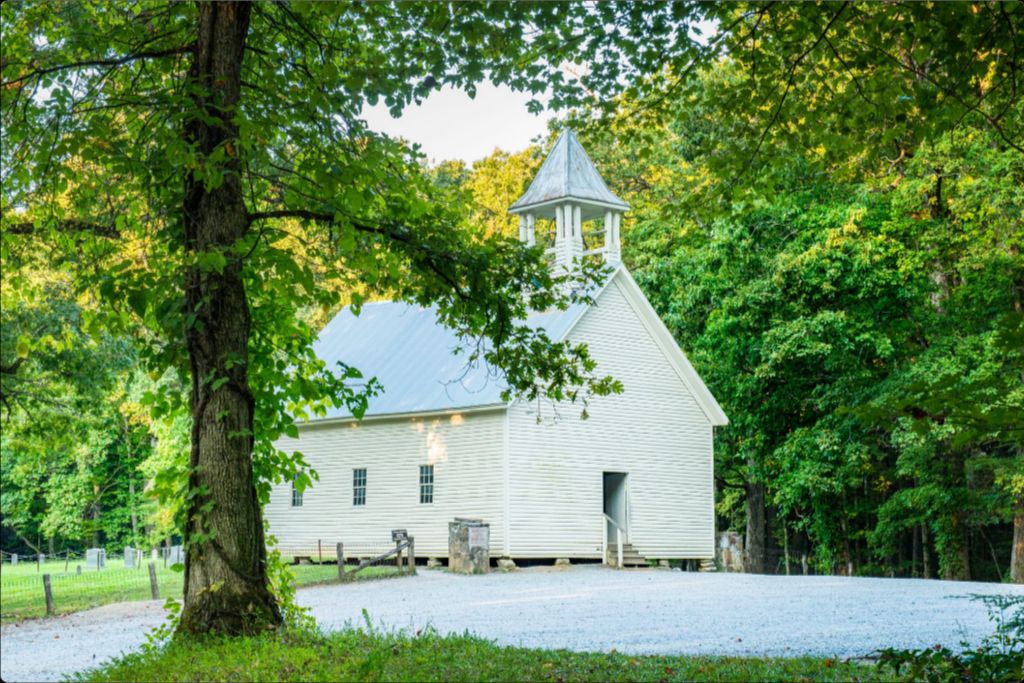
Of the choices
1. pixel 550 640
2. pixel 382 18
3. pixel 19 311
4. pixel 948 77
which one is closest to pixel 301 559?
pixel 19 311

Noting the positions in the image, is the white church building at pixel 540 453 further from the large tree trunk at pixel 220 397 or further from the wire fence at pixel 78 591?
the large tree trunk at pixel 220 397

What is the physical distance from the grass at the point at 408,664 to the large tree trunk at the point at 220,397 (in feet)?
1.38

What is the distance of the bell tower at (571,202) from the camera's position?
19.0 metres

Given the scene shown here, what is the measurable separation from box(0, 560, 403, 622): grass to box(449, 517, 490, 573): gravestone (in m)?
1.44

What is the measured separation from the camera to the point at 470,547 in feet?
77.0

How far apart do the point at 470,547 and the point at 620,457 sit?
5.17 metres

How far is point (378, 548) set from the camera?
26719mm

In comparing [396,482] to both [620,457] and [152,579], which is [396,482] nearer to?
[620,457]

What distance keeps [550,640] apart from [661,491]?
15.3m

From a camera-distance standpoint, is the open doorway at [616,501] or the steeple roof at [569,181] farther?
the open doorway at [616,501]

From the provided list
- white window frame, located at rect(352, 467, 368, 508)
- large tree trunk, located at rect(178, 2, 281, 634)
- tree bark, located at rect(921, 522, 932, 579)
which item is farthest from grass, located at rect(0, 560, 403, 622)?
tree bark, located at rect(921, 522, 932, 579)

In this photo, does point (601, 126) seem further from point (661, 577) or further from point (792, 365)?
point (792, 365)

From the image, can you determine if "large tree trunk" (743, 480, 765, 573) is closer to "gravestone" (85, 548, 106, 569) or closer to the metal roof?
the metal roof

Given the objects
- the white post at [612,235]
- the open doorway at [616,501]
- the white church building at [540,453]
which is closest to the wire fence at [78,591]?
the white church building at [540,453]
